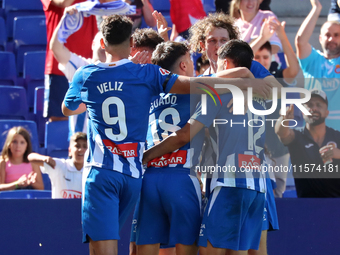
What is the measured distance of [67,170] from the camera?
180 inches

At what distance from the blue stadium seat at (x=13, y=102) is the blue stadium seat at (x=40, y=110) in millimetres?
156

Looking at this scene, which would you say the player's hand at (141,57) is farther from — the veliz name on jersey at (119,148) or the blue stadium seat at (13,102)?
the blue stadium seat at (13,102)

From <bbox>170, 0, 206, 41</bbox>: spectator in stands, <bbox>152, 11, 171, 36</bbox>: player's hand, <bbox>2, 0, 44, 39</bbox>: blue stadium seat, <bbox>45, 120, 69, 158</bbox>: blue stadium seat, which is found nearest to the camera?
<bbox>152, 11, 171, 36</bbox>: player's hand

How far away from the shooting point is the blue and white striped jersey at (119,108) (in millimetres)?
2768

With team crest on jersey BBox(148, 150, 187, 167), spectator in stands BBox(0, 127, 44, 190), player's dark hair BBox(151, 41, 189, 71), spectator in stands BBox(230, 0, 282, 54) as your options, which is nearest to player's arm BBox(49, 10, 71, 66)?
spectator in stands BBox(0, 127, 44, 190)

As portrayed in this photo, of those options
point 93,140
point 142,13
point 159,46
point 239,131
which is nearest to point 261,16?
point 142,13

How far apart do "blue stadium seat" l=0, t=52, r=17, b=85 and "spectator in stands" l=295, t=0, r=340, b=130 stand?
4.32 metres

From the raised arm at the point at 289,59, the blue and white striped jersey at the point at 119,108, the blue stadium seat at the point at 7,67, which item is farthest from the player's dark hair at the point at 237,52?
the blue stadium seat at the point at 7,67

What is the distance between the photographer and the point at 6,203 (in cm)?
374

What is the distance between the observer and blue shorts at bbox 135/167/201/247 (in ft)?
Answer: 9.54

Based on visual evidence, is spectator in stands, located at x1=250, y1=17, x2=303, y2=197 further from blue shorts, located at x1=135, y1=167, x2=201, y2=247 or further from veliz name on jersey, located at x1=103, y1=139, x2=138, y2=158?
veliz name on jersey, located at x1=103, y1=139, x2=138, y2=158

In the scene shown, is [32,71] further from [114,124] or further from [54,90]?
[114,124]

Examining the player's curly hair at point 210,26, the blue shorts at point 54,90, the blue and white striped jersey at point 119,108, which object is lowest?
the blue and white striped jersey at point 119,108

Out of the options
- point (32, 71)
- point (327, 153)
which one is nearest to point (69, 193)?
point (327, 153)
